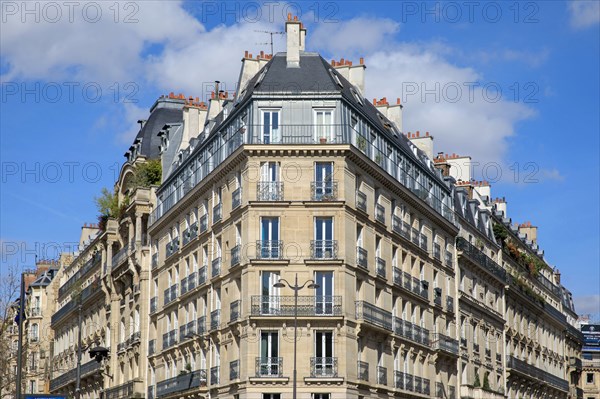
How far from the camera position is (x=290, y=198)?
39438 mm

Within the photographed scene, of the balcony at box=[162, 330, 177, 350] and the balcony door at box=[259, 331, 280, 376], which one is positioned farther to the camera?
the balcony at box=[162, 330, 177, 350]

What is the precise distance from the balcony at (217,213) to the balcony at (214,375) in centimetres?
567

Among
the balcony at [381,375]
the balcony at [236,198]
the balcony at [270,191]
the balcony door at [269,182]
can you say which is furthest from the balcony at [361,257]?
the balcony at [236,198]

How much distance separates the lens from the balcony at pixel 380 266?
4206 centimetres

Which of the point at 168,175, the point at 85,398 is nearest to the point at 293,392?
the point at 168,175

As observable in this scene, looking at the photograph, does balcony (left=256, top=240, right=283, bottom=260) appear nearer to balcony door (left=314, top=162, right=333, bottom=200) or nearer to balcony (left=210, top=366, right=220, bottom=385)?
balcony door (left=314, top=162, right=333, bottom=200)

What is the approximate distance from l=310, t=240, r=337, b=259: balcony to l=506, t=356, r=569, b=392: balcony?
77.9 feet

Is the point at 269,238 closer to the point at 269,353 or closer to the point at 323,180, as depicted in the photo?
the point at 323,180

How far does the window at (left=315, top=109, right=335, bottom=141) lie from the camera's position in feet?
131

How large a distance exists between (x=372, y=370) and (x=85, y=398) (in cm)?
2845

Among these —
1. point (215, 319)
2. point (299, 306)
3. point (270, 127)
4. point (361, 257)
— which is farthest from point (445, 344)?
point (270, 127)

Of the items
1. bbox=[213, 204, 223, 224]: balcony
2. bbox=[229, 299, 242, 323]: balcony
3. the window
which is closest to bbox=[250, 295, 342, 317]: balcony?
bbox=[229, 299, 242, 323]: balcony

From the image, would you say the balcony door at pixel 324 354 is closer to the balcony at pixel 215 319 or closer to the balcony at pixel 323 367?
the balcony at pixel 323 367

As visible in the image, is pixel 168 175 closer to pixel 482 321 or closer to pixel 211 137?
pixel 211 137
